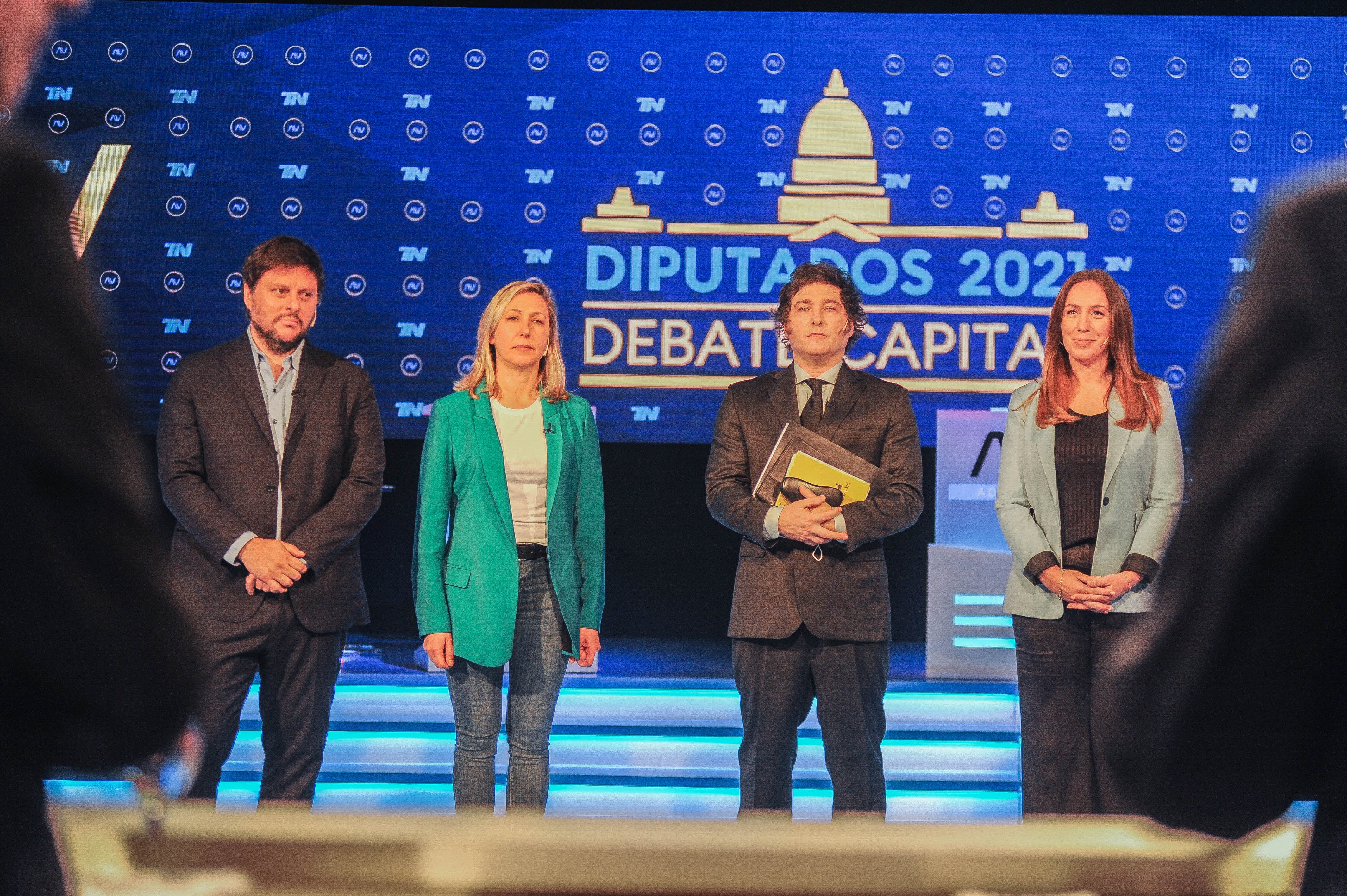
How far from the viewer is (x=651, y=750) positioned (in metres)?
4.35

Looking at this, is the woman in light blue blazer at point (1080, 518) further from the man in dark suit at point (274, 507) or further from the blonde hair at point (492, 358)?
the man in dark suit at point (274, 507)

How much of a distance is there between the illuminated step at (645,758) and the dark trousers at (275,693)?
1.17 metres

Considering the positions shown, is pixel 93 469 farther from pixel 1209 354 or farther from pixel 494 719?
pixel 494 719

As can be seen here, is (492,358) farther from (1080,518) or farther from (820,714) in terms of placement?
(1080,518)

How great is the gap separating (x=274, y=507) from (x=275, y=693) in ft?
1.69

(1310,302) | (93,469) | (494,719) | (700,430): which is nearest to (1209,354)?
(1310,302)

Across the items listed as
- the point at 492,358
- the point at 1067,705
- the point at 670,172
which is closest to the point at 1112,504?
the point at 1067,705

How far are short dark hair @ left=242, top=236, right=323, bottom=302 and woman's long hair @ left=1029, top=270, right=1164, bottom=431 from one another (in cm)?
215

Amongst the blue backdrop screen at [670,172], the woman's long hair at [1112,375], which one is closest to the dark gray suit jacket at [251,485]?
the woman's long hair at [1112,375]

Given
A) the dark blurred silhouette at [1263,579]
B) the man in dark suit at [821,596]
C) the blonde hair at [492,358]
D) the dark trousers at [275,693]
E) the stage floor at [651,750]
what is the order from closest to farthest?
the dark blurred silhouette at [1263,579] → the dark trousers at [275,693] → the man in dark suit at [821,596] → the blonde hair at [492,358] → the stage floor at [651,750]

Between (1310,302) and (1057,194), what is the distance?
5.24 meters

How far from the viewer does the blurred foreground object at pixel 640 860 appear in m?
0.71

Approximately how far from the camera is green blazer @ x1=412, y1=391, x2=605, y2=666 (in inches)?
123

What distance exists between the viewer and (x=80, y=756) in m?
0.71
